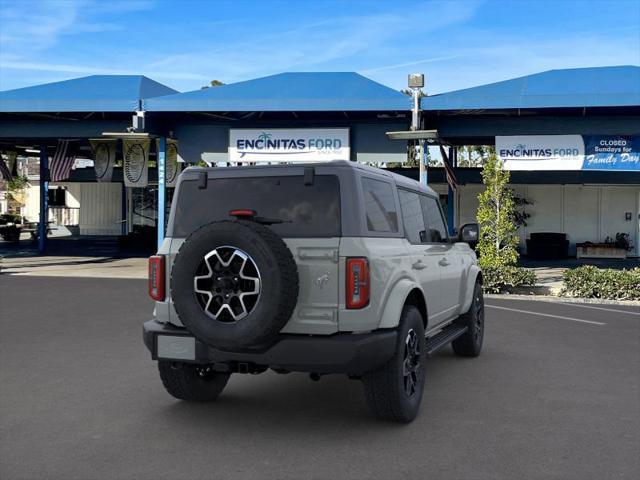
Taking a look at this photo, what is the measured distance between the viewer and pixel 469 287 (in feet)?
25.8

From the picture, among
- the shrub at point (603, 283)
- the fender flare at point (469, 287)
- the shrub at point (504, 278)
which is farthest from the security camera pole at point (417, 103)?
the fender flare at point (469, 287)

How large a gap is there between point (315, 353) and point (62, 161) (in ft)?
79.8

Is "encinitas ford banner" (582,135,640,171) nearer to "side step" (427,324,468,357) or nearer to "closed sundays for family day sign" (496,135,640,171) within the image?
"closed sundays for family day sign" (496,135,640,171)

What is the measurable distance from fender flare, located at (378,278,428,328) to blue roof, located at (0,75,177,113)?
1763 cm

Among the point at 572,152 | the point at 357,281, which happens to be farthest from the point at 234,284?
the point at 572,152

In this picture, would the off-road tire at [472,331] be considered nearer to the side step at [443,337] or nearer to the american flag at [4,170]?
the side step at [443,337]

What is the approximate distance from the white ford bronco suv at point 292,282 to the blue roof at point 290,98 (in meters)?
14.4

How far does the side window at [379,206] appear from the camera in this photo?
17.4 feet

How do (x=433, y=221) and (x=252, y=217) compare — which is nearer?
(x=252, y=217)

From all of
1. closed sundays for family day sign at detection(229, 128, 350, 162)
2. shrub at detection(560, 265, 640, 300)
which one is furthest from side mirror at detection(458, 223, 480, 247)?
closed sundays for family day sign at detection(229, 128, 350, 162)

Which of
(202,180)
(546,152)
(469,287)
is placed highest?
(546,152)

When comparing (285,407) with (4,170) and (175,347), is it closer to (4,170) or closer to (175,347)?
(175,347)

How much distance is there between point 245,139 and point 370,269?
56.5 ft

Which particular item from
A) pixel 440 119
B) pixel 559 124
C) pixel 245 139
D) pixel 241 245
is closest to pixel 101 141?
pixel 245 139
